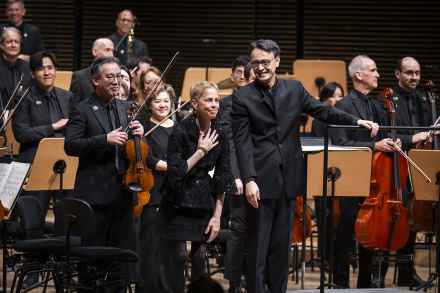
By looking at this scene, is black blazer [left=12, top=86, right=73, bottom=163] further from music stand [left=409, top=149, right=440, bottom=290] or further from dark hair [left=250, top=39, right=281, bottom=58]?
music stand [left=409, top=149, right=440, bottom=290]

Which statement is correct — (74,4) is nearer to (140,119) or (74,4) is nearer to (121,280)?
(140,119)

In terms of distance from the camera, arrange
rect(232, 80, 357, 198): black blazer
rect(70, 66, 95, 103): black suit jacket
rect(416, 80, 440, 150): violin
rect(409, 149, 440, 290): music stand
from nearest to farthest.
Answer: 1. rect(232, 80, 357, 198): black blazer
2. rect(409, 149, 440, 290): music stand
3. rect(416, 80, 440, 150): violin
4. rect(70, 66, 95, 103): black suit jacket

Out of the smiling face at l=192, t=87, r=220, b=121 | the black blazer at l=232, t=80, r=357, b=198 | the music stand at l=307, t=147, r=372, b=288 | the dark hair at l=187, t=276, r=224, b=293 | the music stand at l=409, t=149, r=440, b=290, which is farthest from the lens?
the music stand at l=307, t=147, r=372, b=288

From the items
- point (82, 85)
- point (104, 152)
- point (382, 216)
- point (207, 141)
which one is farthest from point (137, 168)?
point (82, 85)

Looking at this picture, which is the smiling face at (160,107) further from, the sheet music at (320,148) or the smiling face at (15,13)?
the smiling face at (15,13)

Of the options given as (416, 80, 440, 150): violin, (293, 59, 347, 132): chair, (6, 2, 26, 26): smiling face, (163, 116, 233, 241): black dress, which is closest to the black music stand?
(163, 116, 233, 241): black dress

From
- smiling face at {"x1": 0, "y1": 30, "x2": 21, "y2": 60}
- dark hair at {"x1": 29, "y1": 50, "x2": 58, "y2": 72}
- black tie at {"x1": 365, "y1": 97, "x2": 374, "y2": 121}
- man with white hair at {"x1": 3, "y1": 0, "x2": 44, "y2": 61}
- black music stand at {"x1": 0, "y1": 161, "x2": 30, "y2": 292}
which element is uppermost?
man with white hair at {"x1": 3, "y1": 0, "x2": 44, "y2": 61}

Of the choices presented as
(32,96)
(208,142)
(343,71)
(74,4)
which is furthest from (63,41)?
(208,142)

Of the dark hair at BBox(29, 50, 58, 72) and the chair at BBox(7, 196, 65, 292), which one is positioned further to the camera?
the dark hair at BBox(29, 50, 58, 72)

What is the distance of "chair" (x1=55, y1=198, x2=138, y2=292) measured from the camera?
5379mm

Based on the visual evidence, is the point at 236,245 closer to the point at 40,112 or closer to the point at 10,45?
the point at 40,112

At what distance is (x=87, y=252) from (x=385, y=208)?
2.02m

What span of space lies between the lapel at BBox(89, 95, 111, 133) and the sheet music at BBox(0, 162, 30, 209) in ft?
1.51

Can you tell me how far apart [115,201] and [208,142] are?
0.60 meters
